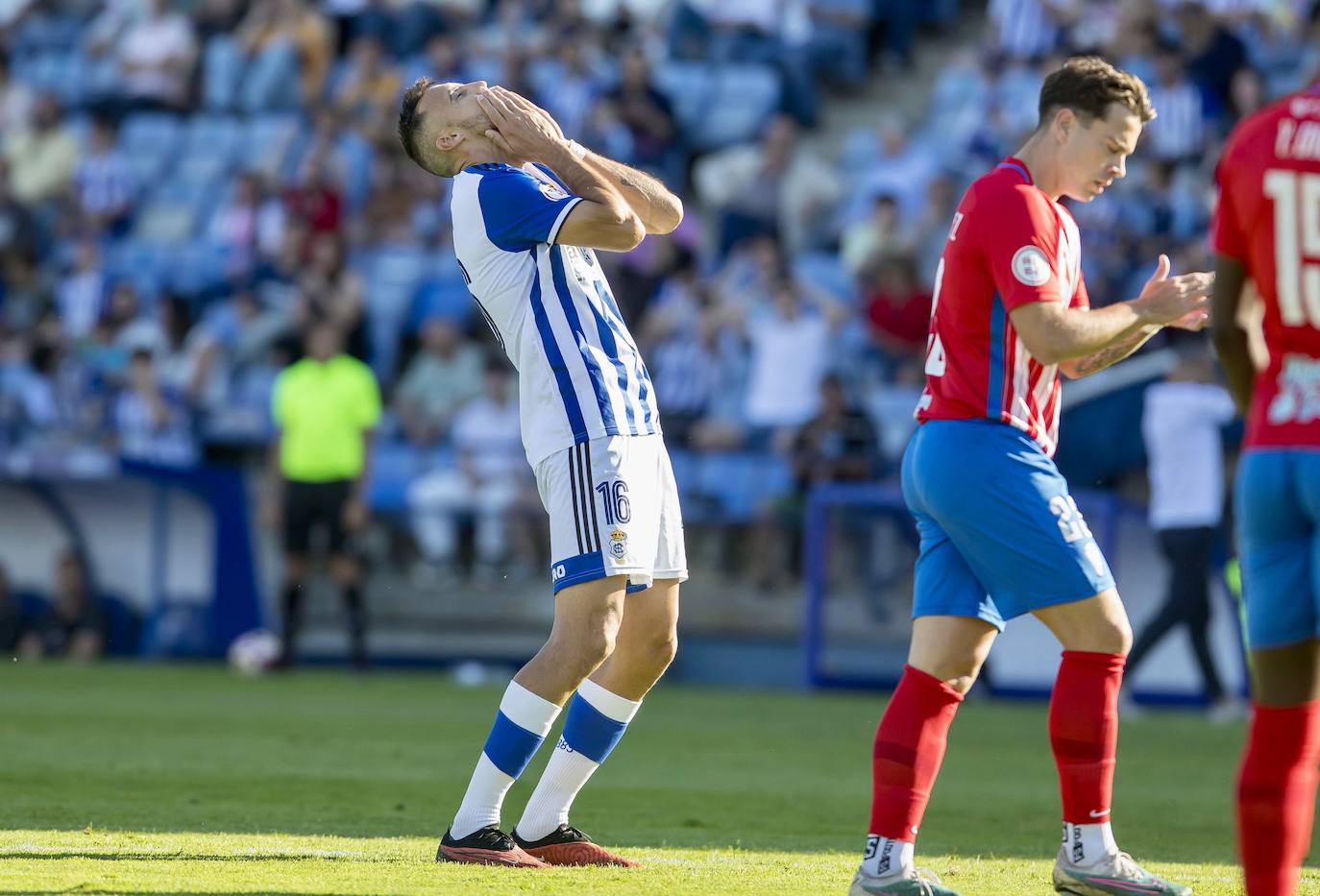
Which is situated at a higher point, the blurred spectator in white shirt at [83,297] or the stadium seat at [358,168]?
the stadium seat at [358,168]

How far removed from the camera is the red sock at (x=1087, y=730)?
5551 millimetres

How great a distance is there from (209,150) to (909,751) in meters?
18.6

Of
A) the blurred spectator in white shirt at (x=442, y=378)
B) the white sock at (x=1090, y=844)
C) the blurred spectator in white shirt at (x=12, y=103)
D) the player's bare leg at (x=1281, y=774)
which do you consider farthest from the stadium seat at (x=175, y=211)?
the player's bare leg at (x=1281, y=774)

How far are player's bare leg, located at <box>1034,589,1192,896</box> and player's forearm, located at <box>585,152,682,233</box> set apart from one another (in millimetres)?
1800

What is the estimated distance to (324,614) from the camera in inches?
647

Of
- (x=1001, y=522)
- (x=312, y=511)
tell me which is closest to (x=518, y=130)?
(x=1001, y=522)

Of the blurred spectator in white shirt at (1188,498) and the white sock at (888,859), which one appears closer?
the white sock at (888,859)

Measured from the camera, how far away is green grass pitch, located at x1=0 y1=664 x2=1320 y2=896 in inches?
229

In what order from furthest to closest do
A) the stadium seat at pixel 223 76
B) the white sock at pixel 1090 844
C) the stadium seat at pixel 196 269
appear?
the stadium seat at pixel 223 76 → the stadium seat at pixel 196 269 → the white sock at pixel 1090 844

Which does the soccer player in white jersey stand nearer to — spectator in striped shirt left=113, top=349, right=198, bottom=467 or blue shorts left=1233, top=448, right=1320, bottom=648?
blue shorts left=1233, top=448, right=1320, bottom=648

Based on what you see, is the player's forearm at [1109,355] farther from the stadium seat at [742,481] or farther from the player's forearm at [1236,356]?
the stadium seat at [742,481]

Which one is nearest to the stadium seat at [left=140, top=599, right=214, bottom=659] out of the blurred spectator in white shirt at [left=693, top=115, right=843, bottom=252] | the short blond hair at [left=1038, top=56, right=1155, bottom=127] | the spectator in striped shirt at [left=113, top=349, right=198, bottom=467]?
the spectator in striped shirt at [left=113, top=349, right=198, bottom=467]

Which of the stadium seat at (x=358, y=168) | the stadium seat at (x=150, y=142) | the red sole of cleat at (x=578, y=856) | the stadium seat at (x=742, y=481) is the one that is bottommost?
the red sole of cleat at (x=578, y=856)

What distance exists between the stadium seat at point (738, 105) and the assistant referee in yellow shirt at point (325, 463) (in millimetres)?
5730
